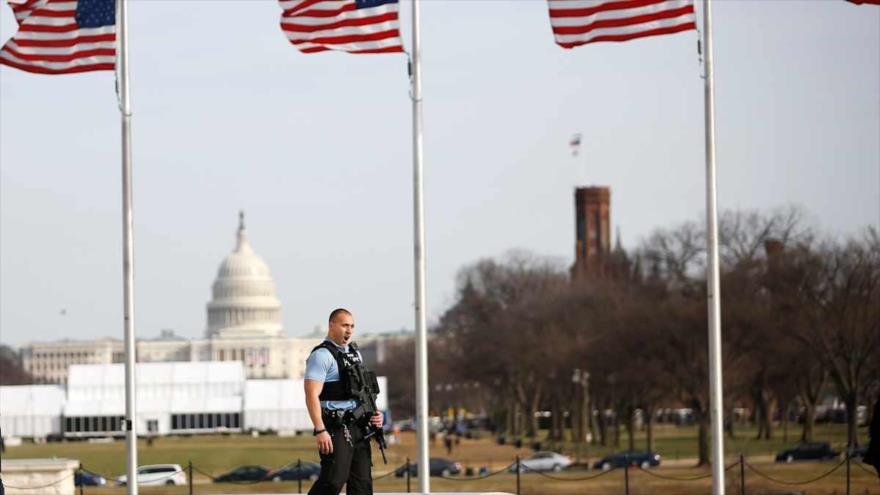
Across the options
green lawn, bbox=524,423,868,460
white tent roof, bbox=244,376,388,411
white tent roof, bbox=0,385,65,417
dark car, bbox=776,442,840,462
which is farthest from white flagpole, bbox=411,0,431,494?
white tent roof, bbox=244,376,388,411

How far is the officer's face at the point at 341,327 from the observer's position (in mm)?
18250

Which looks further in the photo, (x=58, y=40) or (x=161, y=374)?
(x=161, y=374)

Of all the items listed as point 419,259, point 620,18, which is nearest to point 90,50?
point 419,259

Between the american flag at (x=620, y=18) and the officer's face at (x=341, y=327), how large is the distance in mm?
6577

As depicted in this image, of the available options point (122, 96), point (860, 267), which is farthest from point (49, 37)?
point (860, 267)

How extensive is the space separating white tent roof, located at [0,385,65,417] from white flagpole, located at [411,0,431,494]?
103360 mm

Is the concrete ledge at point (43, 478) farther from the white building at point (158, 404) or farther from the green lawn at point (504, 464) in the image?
the white building at point (158, 404)

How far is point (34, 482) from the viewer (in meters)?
38.8

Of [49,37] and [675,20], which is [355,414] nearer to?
[675,20]

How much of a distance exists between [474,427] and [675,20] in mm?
112473

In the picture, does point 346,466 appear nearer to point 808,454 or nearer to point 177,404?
point 808,454

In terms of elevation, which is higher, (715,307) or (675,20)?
(675,20)

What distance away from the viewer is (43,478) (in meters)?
38.8

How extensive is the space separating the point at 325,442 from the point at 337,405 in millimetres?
505
